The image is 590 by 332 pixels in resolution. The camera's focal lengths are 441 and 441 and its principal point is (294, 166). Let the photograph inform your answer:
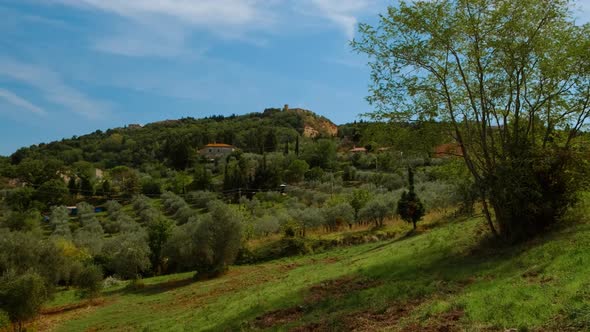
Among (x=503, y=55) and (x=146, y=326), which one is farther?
(x=146, y=326)

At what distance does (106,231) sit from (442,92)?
66832 mm

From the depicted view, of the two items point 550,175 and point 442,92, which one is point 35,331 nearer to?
point 442,92

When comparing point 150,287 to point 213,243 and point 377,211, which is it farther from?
point 377,211

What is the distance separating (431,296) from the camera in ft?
38.9

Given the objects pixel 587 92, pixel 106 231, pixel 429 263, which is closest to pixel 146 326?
pixel 429 263

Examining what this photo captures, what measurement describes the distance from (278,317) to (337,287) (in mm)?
3319

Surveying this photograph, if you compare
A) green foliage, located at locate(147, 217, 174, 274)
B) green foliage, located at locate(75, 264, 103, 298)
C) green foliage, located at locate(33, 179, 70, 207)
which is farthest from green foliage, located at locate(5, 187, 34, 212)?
green foliage, located at locate(75, 264, 103, 298)

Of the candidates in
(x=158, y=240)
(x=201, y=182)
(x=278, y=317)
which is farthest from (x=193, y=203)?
(x=278, y=317)

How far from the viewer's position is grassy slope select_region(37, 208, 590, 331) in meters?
9.05

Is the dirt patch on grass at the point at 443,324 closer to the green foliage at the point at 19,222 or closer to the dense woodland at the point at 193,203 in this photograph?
the dense woodland at the point at 193,203

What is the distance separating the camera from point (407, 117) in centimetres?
1781

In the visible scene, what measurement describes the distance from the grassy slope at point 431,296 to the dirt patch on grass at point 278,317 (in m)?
0.04

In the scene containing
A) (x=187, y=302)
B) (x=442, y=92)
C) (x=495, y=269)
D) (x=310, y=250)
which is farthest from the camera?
(x=310, y=250)

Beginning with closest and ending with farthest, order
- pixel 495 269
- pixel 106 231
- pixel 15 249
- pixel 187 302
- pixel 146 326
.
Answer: pixel 495 269
pixel 146 326
pixel 187 302
pixel 15 249
pixel 106 231
